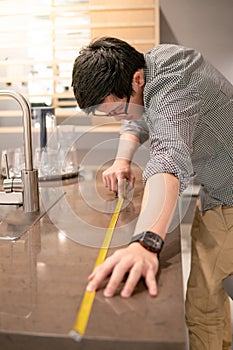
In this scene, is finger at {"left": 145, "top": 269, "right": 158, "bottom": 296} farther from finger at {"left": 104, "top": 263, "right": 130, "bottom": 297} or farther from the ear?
the ear

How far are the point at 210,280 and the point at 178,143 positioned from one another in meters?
0.61

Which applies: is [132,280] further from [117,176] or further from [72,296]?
[117,176]

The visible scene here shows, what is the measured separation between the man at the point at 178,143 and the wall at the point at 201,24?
2.15 m

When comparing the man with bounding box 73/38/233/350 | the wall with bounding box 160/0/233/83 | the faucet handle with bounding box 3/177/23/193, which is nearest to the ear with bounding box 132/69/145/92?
the man with bounding box 73/38/233/350

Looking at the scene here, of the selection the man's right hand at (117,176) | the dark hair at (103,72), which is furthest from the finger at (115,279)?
the man's right hand at (117,176)

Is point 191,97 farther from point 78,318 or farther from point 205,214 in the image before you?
point 78,318

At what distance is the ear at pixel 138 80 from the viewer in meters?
1.54

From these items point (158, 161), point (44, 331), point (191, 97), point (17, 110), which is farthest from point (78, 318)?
point (17, 110)

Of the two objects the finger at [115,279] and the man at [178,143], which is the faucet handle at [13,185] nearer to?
the man at [178,143]

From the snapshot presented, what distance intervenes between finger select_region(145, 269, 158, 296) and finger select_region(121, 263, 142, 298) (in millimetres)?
19

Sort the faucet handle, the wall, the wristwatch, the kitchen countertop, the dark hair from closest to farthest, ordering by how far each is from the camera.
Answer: the kitchen countertop
the wristwatch
the dark hair
the faucet handle
the wall

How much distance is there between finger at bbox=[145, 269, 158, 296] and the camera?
3.15 ft

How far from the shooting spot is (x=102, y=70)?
1511 mm

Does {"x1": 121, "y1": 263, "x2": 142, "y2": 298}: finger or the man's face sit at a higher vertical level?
the man's face
